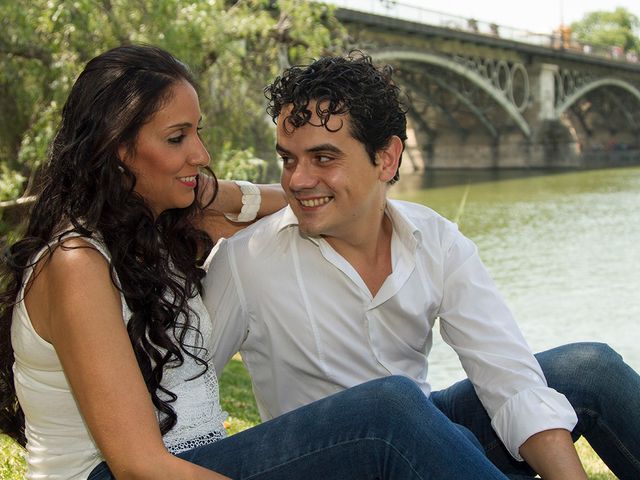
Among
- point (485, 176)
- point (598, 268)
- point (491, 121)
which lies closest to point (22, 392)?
point (598, 268)

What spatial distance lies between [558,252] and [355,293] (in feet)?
34.8

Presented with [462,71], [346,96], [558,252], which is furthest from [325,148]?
[462,71]

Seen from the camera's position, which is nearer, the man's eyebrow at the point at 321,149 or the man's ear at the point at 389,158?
the man's eyebrow at the point at 321,149

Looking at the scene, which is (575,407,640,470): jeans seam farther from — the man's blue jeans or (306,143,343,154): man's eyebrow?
(306,143,343,154): man's eyebrow

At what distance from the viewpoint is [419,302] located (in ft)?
6.86

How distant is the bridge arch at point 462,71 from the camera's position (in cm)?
2167

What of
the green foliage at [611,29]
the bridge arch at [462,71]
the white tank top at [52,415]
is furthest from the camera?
the green foliage at [611,29]

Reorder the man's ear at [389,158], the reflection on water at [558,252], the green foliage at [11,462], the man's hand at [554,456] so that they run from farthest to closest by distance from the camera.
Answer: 1. the reflection on water at [558,252]
2. the green foliage at [11,462]
3. the man's ear at [389,158]
4. the man's hand at [554,456]

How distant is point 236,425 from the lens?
3346mm

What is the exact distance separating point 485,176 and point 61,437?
27103mm

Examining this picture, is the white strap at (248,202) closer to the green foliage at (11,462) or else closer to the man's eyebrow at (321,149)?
the man's eyebrow at (321,149)

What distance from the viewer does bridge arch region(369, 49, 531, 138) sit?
21672 millimetres

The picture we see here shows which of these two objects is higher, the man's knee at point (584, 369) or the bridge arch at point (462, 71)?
the man's knee at point (584, 369)

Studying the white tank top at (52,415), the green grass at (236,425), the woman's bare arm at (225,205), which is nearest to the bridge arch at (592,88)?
the green grass at (236,425)
